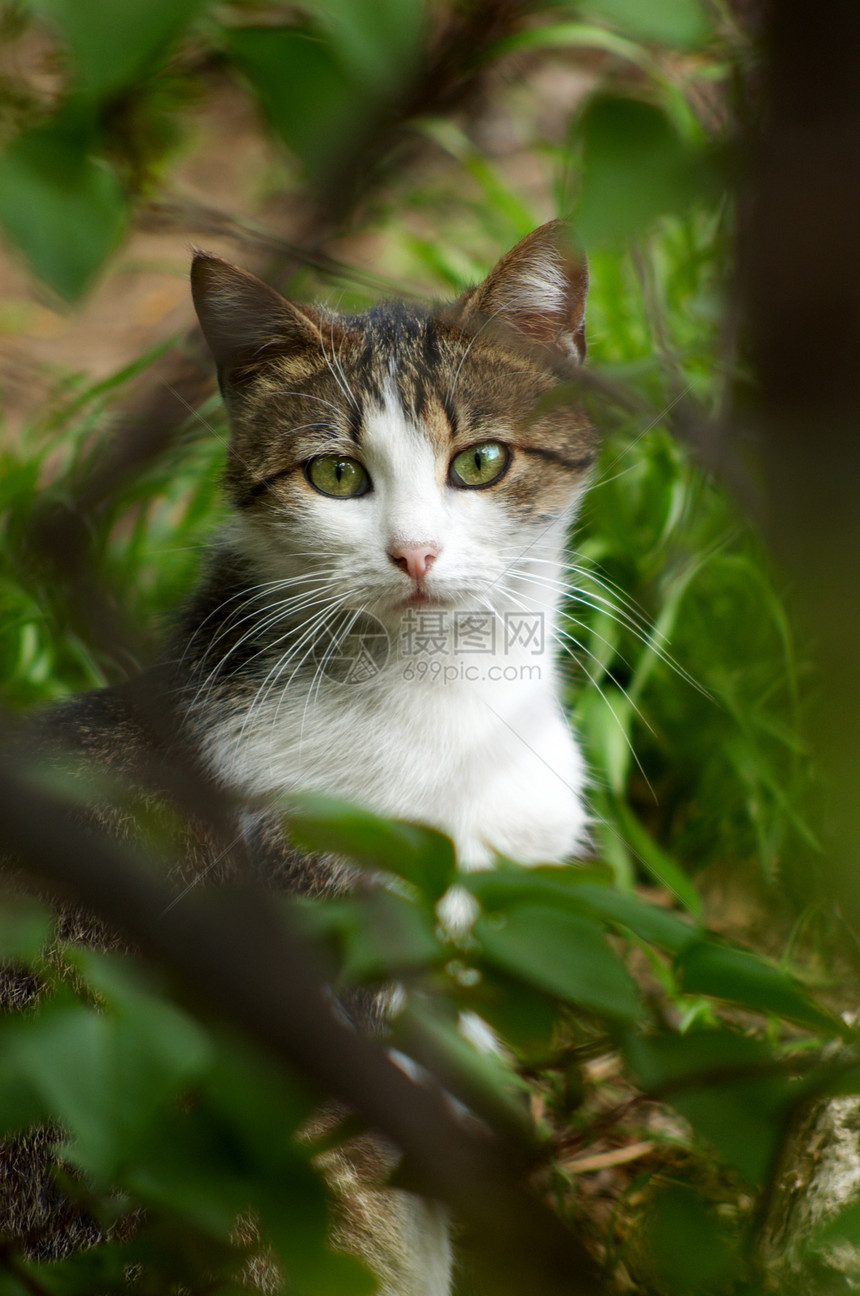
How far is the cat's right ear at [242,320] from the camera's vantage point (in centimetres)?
148

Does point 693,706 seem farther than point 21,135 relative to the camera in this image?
Yes

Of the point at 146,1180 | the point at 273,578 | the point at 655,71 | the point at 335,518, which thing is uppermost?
the point at 655,71

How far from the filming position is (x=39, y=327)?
447cm

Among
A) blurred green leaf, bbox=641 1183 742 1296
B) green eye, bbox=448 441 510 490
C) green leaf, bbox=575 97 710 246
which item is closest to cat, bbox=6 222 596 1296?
green eye, bbox=448 441 510 490

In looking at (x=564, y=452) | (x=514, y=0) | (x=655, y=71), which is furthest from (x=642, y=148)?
(x=655, y=71)

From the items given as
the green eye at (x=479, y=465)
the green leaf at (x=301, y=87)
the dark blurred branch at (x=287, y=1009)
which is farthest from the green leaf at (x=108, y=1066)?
the green eye at (x=479, y=465)

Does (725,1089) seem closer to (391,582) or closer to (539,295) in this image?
(391,582)

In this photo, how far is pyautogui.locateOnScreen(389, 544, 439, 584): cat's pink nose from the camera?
56.7 inches

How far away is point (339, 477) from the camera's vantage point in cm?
160

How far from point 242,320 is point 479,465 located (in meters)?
0.43

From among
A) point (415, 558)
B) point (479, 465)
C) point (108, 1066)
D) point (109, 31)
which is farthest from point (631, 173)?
point (479, 465)

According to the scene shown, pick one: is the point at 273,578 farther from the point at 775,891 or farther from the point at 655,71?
the point at 655,71

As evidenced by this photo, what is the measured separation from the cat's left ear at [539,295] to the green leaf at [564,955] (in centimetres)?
114

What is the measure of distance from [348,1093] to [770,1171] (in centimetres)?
26
